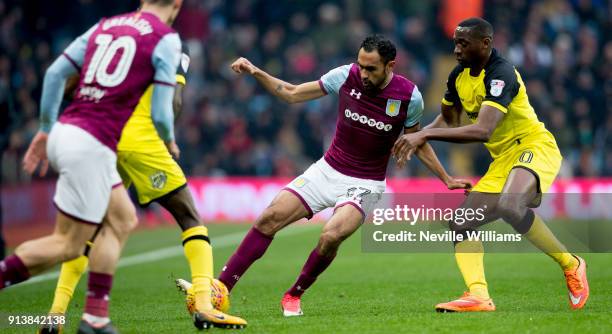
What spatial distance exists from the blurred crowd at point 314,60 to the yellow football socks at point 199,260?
13977 millimetres

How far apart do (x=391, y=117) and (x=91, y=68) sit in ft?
10.0

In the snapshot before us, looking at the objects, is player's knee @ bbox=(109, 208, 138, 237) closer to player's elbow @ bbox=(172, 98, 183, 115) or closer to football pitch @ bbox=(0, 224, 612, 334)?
football pitch @ bbox=(0, 224, 612, 334)

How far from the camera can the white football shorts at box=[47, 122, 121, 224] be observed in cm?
674

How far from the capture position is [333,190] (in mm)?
9078

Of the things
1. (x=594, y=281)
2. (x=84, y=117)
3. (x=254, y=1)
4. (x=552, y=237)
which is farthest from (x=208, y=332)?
(x=254, y=1)

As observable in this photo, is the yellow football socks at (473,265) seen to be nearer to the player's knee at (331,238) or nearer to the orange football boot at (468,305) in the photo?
the orange football boot at (468,305)

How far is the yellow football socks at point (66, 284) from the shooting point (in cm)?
779

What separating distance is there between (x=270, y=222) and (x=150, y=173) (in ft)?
4.44

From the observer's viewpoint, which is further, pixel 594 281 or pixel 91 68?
pixel 594 281

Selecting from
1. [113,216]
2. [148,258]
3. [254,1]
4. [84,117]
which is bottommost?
[148,258]

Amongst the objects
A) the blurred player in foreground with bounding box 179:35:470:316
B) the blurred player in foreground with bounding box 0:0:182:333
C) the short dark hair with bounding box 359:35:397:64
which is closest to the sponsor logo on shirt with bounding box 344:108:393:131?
the blurred player in foreground with bounding box 179:35:470:316

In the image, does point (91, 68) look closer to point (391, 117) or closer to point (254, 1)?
point (391, 117)

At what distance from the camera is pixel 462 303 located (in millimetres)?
8719

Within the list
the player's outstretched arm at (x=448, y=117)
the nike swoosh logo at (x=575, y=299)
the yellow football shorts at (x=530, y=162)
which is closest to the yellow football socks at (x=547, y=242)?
the yellow football shorts at (x=530, y=162)
